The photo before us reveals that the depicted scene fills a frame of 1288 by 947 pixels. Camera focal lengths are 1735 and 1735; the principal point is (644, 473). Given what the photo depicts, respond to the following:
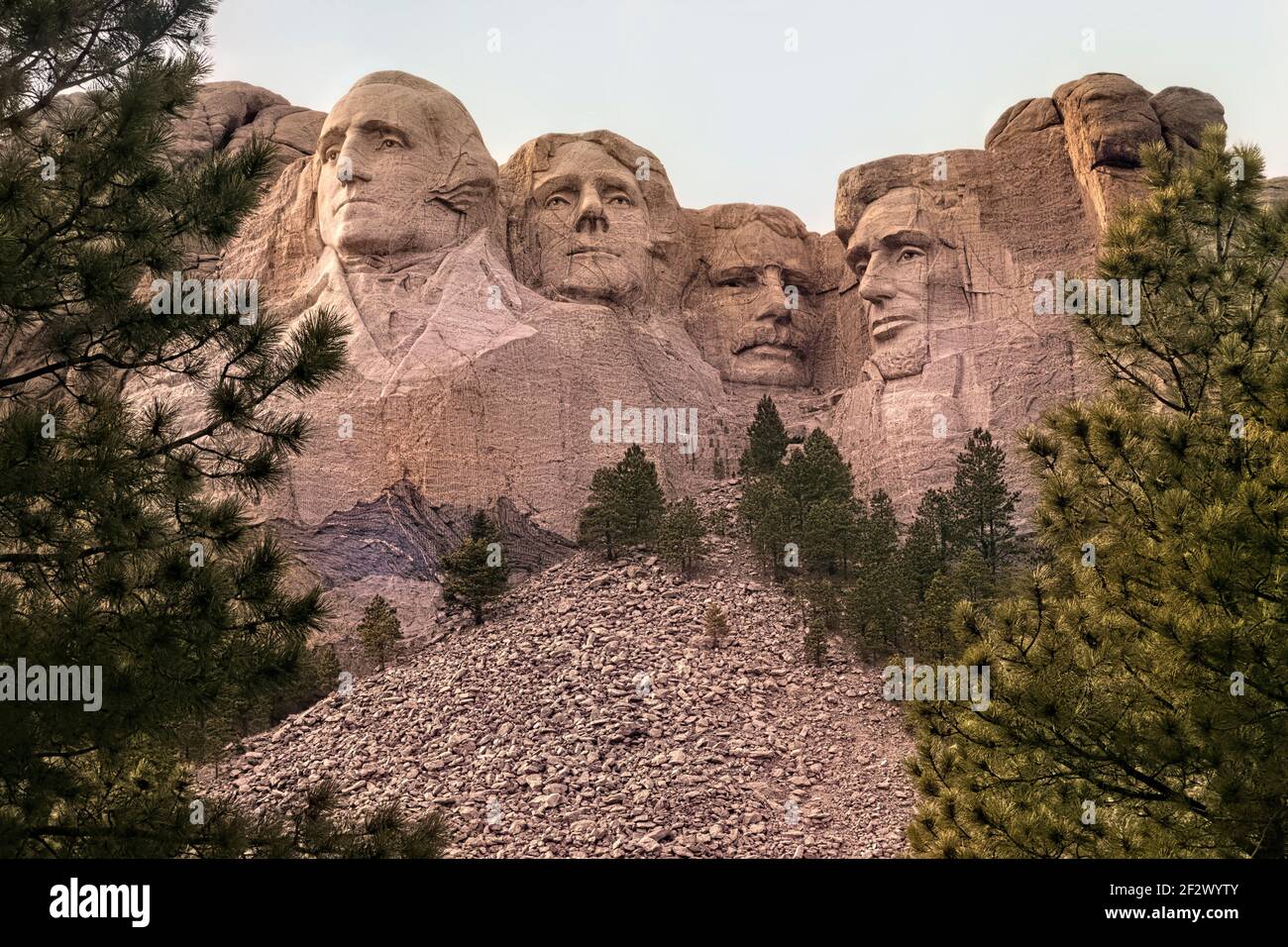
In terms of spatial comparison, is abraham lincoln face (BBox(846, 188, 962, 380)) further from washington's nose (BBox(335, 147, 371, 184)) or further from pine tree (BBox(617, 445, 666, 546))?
washington's nose (BBox(335, 147, 371, 184))

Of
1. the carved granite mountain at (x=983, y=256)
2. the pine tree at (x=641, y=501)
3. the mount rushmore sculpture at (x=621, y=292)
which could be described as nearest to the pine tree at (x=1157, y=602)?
the pine tree at (x=641, y=501)

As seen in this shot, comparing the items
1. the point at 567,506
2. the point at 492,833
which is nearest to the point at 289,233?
the point at 567,506

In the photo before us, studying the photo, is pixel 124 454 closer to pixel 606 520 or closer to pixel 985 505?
pixel 606 520

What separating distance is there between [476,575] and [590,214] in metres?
13.3

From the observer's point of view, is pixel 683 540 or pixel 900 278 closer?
pixel 683 540

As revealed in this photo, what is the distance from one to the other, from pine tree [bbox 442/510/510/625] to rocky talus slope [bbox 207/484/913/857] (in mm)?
463

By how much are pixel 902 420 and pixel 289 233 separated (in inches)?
610

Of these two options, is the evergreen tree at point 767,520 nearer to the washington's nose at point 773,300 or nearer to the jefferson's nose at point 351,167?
the washington's nose at point 773,300

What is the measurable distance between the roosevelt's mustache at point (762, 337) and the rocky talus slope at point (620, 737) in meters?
13.8

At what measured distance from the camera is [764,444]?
128ft

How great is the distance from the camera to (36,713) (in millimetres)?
12445

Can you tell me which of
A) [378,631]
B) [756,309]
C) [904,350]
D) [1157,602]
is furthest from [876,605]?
[1157,602]

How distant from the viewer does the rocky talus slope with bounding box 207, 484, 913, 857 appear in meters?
25.3
